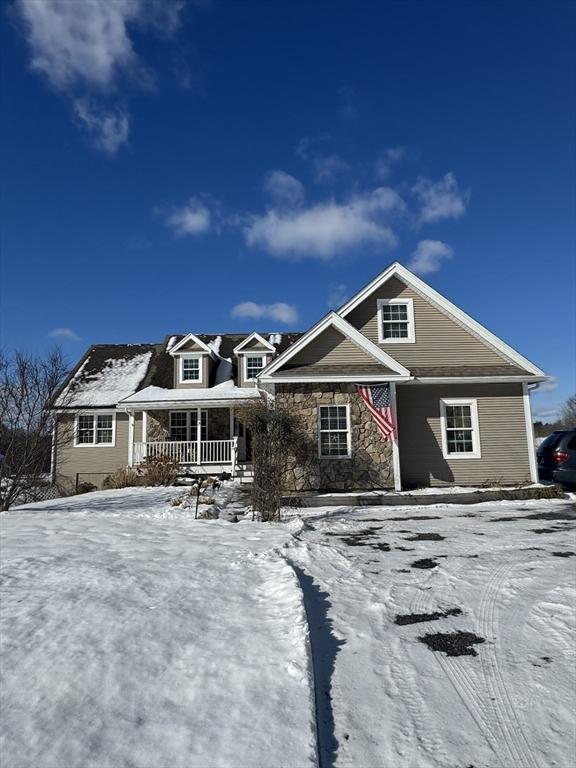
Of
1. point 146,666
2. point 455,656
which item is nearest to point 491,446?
point 455,656

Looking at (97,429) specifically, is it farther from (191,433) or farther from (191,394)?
(191,394)

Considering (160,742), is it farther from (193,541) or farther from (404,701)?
(193,541)

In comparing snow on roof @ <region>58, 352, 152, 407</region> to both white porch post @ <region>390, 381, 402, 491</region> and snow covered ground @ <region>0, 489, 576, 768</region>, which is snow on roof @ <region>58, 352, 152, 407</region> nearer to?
white porch post @ <region>390, 381, 402, 491</region>

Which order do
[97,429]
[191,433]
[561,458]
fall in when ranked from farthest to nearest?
[191,433], [97,429], [561,458]

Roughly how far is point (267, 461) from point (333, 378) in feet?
15.9

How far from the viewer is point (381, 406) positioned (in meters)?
14.0

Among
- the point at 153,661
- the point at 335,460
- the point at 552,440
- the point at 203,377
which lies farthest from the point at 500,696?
the point at 203,377

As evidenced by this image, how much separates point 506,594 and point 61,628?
13.2ft

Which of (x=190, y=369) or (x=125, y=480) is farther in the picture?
(x=190, y=369)

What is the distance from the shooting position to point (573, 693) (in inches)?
129

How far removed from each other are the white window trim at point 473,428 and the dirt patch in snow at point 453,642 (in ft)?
36.9

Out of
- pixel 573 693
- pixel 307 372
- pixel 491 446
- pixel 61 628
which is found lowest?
pixel 573 693

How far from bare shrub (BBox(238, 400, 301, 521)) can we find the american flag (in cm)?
398

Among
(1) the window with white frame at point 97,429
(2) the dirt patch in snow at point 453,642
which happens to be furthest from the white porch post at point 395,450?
(1) the window with white frame at point 97,429
